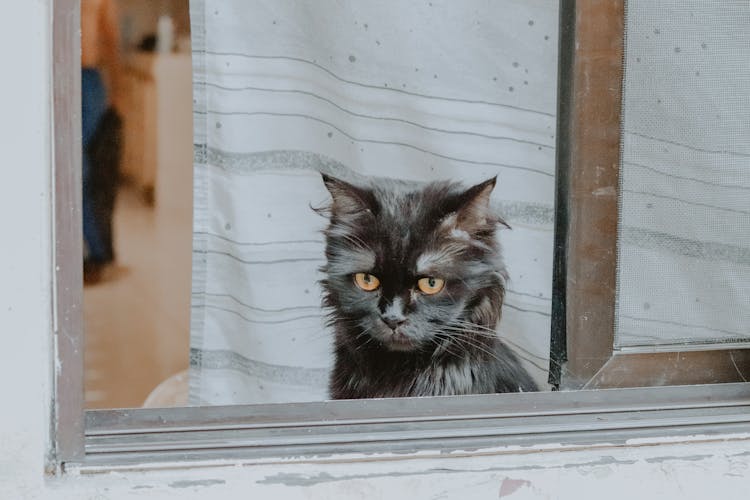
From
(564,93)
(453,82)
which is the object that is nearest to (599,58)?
(564,93)

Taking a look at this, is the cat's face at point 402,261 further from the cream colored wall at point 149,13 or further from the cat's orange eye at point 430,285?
the cream colored wall at point 149,13

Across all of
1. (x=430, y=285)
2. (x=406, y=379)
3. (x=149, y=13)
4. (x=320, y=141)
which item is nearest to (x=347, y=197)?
(x=320, y=141)

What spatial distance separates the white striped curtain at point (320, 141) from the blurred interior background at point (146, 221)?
12cm

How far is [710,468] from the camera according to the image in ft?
3.80

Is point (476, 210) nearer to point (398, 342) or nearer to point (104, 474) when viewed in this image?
point (398, 342)

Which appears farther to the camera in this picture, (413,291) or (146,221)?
(146,221)

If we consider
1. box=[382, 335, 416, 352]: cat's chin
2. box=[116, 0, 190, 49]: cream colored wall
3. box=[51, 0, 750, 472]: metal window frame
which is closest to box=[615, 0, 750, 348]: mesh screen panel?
box=[51, 0, 750, 472]: metal window frame

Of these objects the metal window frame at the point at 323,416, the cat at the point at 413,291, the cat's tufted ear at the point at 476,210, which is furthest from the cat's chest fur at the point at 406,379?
the cat's tufted ear at the point at 476,210

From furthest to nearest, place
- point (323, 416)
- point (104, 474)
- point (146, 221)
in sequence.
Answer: point (146, 221) → point (323, 416) → point (104, 474)

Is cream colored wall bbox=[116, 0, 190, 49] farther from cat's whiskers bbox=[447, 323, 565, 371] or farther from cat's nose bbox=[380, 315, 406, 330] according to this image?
cat's whiskers bbox=[447, 323, 565, 371]

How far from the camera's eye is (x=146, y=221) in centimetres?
147

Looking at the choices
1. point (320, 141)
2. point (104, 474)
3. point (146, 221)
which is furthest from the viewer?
point (146, 221)

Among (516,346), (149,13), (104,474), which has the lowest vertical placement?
(104,474)

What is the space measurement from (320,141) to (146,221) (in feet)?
1.42
